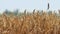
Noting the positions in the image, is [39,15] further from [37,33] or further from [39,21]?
[37,33]

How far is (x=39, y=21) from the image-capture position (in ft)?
12.4

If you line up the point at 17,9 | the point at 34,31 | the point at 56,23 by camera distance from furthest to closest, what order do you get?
the point at 17,9, the point at 56,23, the point at 34,31

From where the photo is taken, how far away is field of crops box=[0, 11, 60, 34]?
354 centimetres

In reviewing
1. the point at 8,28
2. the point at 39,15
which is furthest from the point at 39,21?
the point at 8,28

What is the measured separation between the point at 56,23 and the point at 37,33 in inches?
12.1

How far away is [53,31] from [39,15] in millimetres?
345

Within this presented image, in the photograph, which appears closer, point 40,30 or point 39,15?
point 40,30

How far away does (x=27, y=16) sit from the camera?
3.91 m

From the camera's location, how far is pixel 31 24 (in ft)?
12.0

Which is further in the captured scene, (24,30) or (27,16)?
(27,16)

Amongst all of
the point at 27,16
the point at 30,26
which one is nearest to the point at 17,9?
the point at 27,16

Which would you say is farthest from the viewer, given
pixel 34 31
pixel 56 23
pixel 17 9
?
pixel 17 9

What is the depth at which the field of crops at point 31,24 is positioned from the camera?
11.6ft

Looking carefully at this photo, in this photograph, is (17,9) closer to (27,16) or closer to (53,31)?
(27,16)
